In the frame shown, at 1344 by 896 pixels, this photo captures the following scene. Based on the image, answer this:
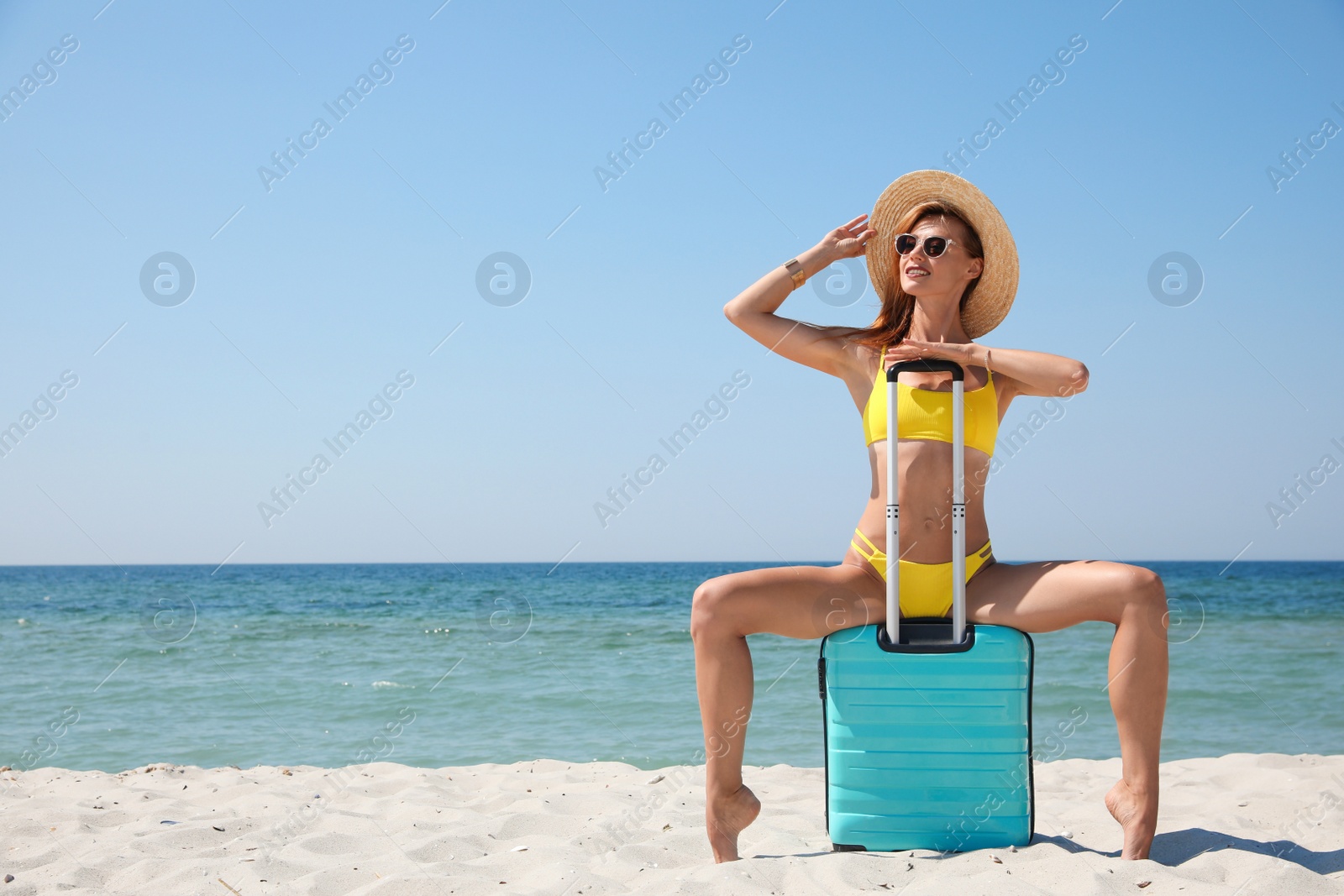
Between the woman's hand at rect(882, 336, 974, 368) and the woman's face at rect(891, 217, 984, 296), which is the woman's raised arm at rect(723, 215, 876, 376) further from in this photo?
the woman's hand at rect(882, 336, 974, 368)

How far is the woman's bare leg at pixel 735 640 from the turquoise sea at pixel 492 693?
2.43m

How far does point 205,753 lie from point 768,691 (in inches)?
154

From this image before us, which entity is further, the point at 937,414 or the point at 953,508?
the point at 937,414

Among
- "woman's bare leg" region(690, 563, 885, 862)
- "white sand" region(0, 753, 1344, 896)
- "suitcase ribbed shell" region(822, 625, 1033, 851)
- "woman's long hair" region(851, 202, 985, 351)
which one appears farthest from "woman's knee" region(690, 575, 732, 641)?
"woman's long hair" region(851, 202, 985, 351)

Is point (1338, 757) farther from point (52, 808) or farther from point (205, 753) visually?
point (205, 753)

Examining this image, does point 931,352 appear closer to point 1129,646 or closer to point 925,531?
point 925,531

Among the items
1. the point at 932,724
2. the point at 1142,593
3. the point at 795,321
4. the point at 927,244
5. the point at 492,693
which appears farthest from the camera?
the point at 492,693

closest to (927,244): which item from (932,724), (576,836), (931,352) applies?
(931,352)

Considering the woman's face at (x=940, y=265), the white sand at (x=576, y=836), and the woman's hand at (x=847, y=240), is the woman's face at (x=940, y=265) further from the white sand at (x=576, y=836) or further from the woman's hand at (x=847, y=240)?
the white sand at (x=576, y=836)

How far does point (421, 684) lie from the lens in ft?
27.2

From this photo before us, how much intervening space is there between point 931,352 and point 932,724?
111 centimetres

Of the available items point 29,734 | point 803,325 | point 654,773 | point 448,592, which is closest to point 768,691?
point 654,773

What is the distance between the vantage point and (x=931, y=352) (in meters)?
2.88

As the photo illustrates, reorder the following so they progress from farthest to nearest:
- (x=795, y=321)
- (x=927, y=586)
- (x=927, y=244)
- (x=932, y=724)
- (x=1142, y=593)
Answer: (x=795, y=321) → (x=927, y=244) → (x=927, y=586) → (x=932, y=724) → (x=1142, y=593)
